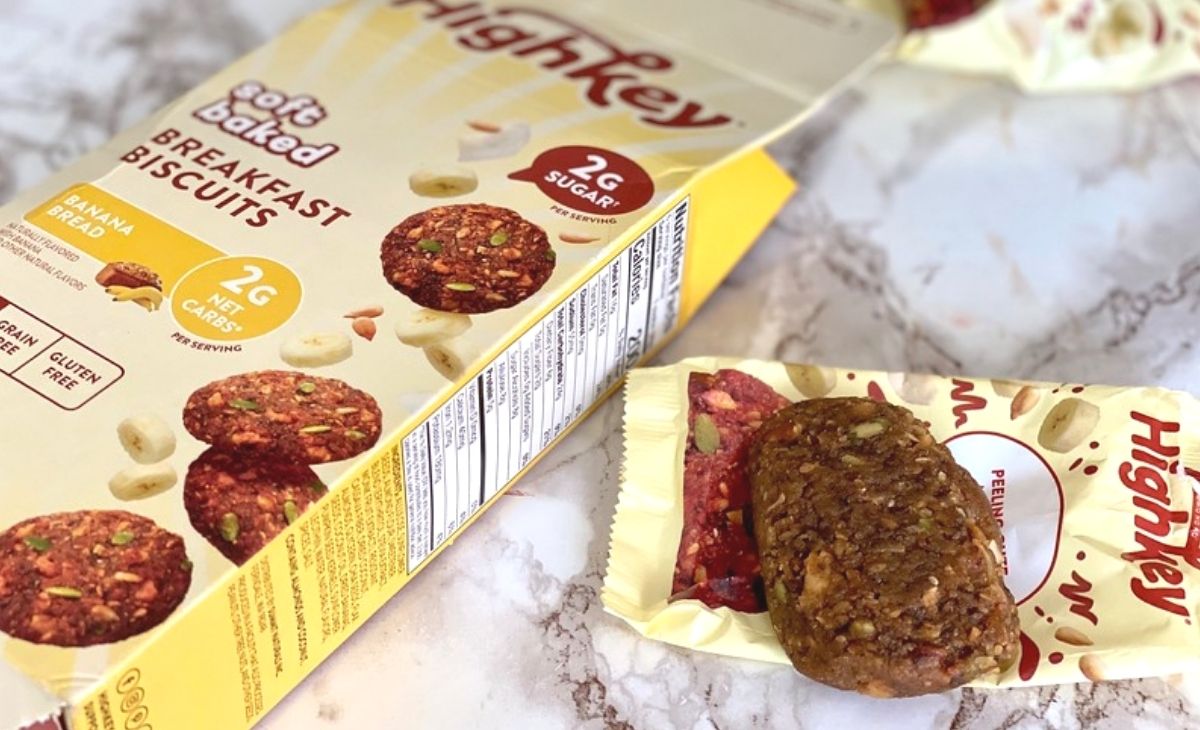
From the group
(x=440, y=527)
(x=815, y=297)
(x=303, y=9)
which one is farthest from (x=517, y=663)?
(x=303, y=9)

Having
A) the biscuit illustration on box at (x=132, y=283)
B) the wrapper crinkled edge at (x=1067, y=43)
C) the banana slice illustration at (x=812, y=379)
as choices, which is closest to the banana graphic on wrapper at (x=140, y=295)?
the biscuit illustration on box at (x=132, y=283)

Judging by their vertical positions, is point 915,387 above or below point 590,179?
below

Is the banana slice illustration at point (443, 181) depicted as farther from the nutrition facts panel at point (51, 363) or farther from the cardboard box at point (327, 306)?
the nutrition facts panel at point (51, 363)

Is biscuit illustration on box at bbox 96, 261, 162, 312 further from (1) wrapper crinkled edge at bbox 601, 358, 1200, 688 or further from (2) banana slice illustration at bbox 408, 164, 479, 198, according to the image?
(1) wrapper crinkled edge at bbox 601, 358, 1200, 688

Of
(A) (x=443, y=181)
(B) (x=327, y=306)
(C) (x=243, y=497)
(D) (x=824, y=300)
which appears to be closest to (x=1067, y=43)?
(D) (x=824, y=300)

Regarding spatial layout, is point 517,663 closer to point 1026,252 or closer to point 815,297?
point 815,297

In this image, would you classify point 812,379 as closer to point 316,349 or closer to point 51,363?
point 316,349
